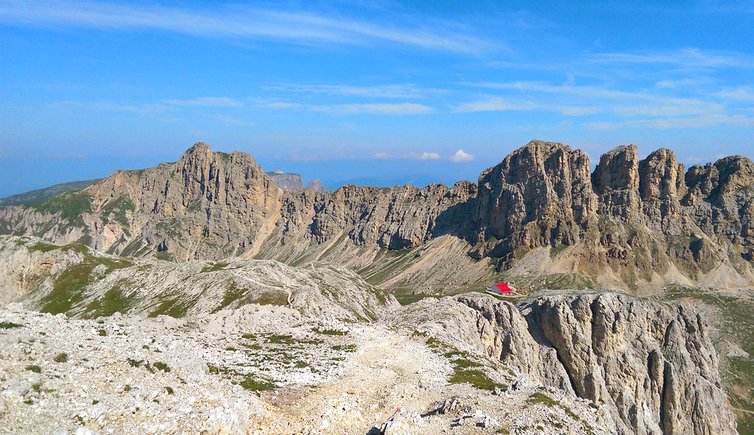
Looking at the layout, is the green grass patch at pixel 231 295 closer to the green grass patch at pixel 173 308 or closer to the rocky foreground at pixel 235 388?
the green grass patch at pixel 173 308

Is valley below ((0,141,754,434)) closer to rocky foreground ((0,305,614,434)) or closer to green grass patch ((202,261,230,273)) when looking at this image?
rocky foreground ((0,305,614,434))

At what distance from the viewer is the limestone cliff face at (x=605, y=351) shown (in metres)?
75.3

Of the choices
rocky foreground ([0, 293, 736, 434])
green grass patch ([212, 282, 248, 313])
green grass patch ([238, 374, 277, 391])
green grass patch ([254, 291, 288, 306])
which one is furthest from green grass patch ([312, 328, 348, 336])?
green grass patch ([212, 282, 248, 313])

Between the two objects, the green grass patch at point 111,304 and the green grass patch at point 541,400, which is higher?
the green grass patch at point 541,400

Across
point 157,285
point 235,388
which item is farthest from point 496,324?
point 157,285

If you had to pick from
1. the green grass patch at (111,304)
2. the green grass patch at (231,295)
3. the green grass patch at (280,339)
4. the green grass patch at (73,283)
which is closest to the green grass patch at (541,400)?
the green grass patch at (280,339)

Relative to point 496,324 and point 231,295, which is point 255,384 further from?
point 231,295

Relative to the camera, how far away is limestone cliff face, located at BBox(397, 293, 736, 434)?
75.3m

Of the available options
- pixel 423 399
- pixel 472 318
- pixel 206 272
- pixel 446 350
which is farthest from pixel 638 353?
pixel 206 272

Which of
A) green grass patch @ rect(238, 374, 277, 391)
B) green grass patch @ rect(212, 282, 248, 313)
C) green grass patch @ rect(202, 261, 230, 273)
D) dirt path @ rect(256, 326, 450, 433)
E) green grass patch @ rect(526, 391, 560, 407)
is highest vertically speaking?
green grass patch @ rect(238, 374, 277, 391)

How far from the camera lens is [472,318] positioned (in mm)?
73688

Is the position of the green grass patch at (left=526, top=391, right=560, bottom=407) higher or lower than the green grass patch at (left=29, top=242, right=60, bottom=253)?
lower

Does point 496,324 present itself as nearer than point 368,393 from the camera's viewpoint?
No

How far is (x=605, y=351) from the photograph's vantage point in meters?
83.1
